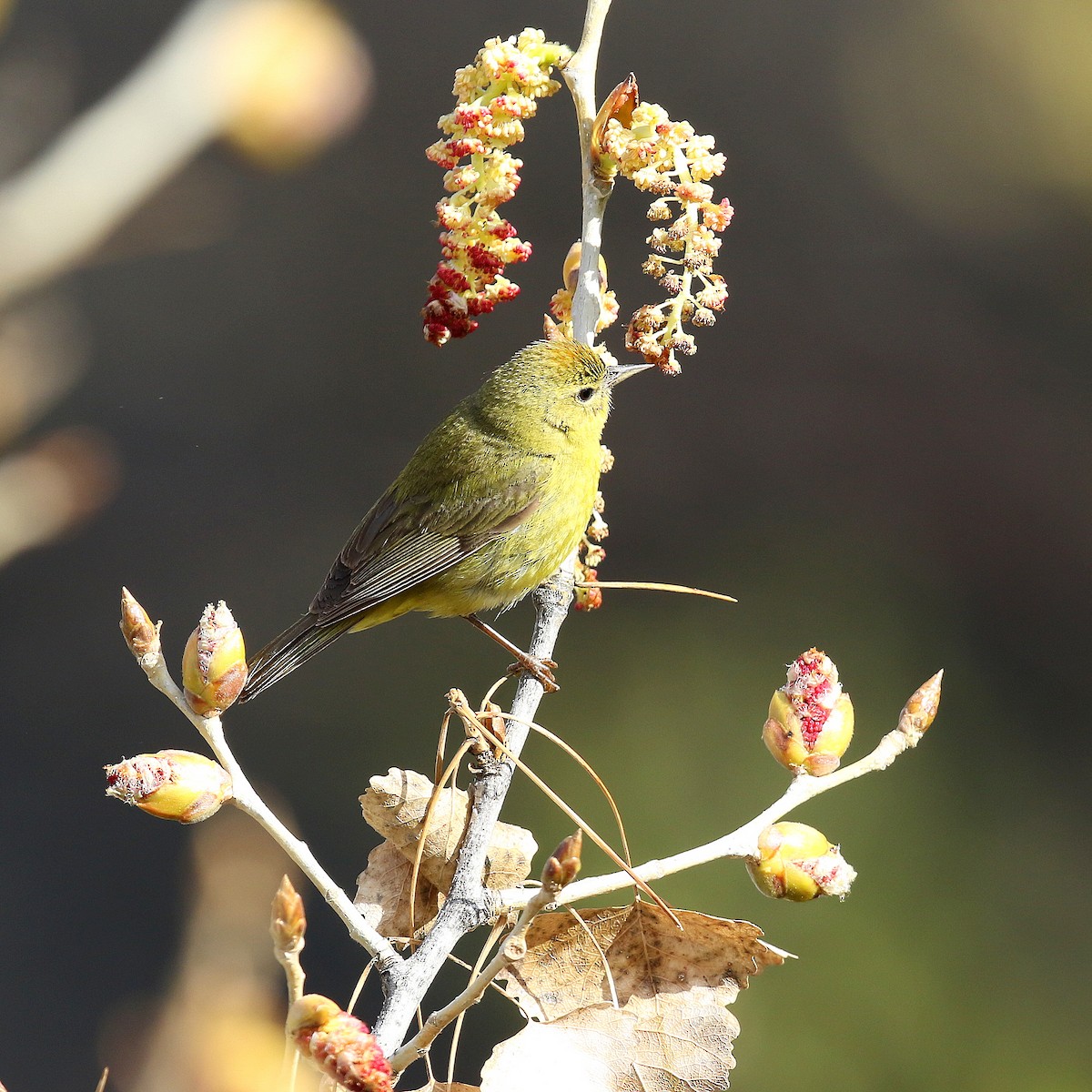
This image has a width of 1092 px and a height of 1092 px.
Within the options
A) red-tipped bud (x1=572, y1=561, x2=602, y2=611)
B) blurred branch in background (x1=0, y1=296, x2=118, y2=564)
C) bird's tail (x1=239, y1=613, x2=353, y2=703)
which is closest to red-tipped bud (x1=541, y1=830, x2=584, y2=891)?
blurred branch in background (x1=0, y1=296, x2=118, y2=564)

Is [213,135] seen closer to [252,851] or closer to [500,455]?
[252,851]

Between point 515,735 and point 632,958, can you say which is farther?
point 515,735

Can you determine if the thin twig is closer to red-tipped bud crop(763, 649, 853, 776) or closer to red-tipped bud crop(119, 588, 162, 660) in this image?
red-tipped bud crop(763, 649, 853, 776)

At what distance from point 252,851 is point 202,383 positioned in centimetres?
282

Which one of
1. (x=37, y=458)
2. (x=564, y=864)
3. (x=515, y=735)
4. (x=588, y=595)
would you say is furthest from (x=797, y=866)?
(x=37, y=458)

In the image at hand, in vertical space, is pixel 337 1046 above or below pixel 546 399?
below

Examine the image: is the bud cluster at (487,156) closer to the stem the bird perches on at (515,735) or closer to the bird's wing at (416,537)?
the stem the bird perches on at (515,735)

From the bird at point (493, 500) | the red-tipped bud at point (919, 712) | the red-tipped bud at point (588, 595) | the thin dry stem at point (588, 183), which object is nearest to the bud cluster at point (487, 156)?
the thin dry stem at point (588, 183)

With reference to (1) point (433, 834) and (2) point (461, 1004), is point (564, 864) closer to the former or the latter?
(2) point (461, 1004)

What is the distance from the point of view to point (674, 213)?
0.85 m

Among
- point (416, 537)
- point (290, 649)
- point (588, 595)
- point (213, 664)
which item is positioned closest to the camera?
point (213, 664)

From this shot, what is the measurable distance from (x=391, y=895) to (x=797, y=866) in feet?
0.80

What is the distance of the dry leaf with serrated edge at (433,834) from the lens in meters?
0.74

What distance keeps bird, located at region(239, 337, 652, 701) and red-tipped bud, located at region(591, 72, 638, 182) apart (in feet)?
1.84
